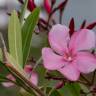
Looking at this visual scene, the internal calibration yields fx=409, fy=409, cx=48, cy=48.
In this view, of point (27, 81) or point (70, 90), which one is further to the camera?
point (70, 90)

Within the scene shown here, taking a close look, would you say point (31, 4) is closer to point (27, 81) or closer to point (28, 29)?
point (28, 29)

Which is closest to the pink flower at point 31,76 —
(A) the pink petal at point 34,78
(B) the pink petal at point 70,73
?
(A) the pink petal at point 34,78

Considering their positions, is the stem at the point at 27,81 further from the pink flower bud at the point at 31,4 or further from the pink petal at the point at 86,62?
the pink flower bud at the point at 31,4

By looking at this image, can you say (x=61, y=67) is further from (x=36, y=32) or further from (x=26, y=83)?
(x=36, y=32)

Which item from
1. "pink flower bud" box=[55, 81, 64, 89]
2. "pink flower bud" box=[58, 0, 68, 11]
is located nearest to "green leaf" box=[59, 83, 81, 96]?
"pink flower bud" box=[55, 81, 64, 89]

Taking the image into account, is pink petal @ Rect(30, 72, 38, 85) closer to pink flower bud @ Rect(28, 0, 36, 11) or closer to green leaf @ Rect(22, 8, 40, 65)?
green leaf @ Rect(22, 8, 40, 65)

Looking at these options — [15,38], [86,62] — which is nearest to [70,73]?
[86,62]

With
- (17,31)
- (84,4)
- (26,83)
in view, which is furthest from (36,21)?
(84,4)
